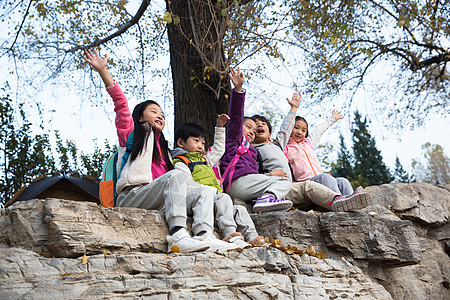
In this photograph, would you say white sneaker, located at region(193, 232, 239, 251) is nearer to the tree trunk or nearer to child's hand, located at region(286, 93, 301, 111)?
the tree trunk

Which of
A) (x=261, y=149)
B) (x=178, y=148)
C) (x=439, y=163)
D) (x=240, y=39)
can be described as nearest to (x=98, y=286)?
(x=178, y=148)

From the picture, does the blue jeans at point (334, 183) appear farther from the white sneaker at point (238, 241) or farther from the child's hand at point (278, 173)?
the white sneaker at point (238, 241)

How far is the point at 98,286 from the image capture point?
117 inches

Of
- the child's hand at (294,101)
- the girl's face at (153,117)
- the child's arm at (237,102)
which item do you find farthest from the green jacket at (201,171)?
the child's hand at (294,101)

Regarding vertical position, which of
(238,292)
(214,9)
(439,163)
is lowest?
(238,292)

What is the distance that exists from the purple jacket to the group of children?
0.01 m

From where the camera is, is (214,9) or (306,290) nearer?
(306,290)

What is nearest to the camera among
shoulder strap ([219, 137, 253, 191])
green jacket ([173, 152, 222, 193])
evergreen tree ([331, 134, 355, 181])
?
green jacket ([173, 152, 222, 193])

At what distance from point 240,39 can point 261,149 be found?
1.67 m

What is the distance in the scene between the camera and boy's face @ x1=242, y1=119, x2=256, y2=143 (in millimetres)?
5855

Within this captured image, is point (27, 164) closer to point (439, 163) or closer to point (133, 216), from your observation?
point (133, 216)

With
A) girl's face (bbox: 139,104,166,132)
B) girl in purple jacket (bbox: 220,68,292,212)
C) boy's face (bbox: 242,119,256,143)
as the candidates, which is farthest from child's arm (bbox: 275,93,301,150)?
girl's face (bbox: 139,104,166,132)

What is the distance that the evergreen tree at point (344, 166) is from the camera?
100 ft

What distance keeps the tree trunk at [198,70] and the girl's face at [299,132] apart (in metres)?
1.04
